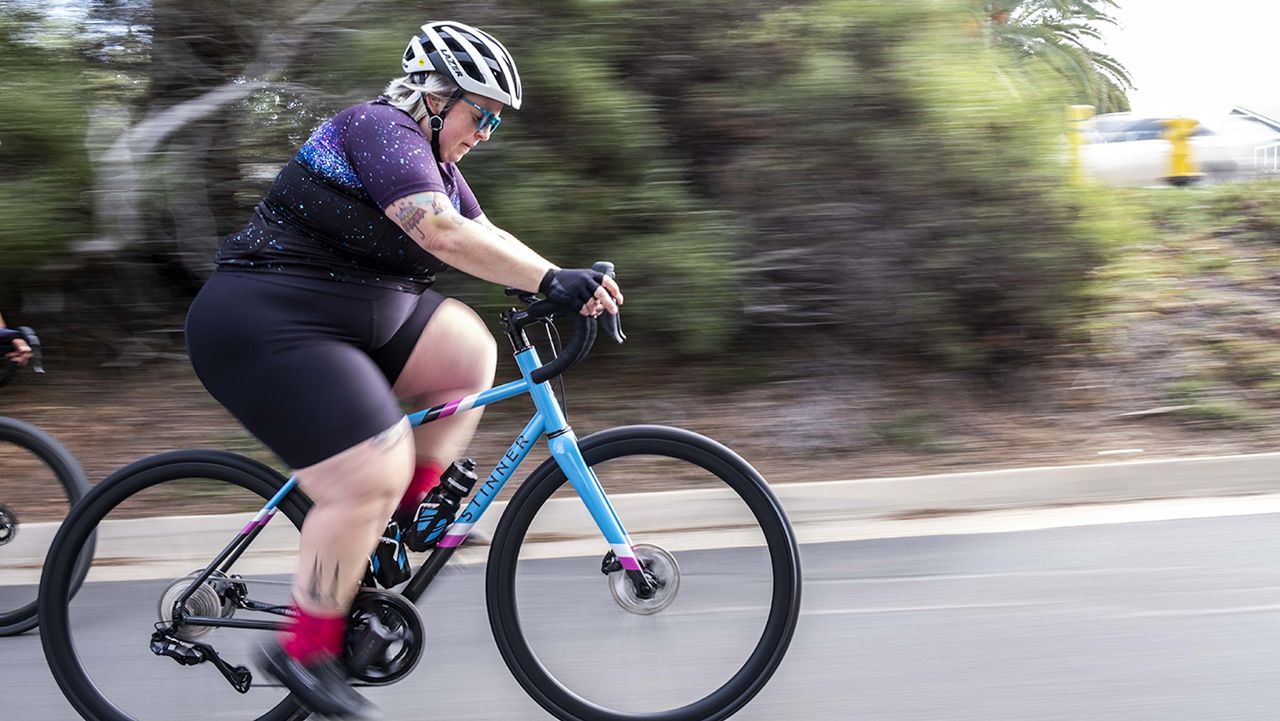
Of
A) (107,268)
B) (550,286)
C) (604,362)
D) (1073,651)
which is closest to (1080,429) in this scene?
(604,362)

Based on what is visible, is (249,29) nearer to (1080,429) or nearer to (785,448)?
(785,448)

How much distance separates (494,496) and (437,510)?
0.53 feet

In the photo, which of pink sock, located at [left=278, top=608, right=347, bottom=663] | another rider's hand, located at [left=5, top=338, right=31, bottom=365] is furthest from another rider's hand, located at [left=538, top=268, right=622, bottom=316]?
another rider's hand, located at [left=5, top=338, right=31, bottom=365]

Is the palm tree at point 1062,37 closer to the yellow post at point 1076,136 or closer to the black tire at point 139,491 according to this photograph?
the yellow post at point 1076,136

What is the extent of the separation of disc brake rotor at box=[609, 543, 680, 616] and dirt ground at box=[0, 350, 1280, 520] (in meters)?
3.02

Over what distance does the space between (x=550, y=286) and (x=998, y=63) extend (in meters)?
5.31

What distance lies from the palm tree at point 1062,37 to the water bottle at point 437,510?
17.7 ft

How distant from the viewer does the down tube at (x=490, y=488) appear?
3039 millimetres

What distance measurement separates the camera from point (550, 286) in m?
Answer: 2.84

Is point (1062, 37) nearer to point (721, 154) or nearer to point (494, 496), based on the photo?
point (721, 154)

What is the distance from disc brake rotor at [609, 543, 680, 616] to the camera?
10.1 ft

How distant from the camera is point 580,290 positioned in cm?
Result: 282

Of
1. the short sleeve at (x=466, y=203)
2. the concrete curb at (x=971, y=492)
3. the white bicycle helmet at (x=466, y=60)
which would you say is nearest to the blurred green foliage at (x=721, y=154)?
the concrete curb at (x=971, y=492)

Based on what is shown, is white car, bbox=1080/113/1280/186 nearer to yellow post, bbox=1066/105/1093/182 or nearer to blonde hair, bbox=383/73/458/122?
yellow post, bbox=1066/105/1093/182
